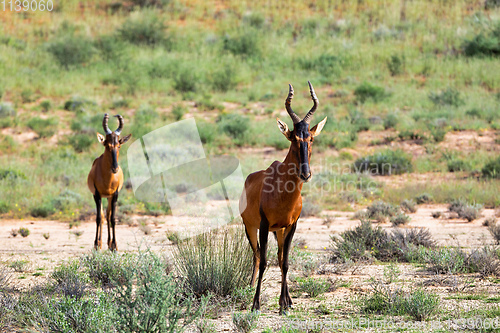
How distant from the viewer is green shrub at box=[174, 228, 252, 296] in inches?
272

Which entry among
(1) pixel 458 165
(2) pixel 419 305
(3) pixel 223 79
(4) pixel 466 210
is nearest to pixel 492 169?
(1) pixel 458 165

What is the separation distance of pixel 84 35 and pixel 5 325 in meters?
32.2

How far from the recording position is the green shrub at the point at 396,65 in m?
30.2

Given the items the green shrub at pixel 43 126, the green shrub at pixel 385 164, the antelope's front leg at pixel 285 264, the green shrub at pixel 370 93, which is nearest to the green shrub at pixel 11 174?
the green shrub at pixel 43 126

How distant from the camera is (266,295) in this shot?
7082mm

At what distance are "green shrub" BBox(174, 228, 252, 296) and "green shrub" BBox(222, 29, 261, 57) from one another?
27.1m

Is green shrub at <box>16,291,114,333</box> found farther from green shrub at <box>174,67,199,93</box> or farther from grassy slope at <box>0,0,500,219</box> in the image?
green shrub at <box>174,67,199,93</box>

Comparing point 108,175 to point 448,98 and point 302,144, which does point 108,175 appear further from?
point 448,98

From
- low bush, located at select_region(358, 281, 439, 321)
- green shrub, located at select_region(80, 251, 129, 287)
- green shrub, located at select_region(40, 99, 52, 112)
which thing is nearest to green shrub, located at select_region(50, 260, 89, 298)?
green shrub, located at select_region(80, 251, 129, 287)

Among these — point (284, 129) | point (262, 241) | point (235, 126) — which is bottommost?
point (262, 241)

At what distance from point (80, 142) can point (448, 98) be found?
18325mm

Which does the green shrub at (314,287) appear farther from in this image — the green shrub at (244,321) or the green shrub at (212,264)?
the green shrub at (244,321)

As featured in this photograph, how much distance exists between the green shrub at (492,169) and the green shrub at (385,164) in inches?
101

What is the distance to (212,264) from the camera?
6902mm
